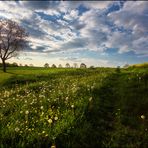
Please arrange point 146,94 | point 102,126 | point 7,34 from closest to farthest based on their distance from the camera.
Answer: point 102,126 → point 146,94 → point 7,34

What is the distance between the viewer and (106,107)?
1127cm

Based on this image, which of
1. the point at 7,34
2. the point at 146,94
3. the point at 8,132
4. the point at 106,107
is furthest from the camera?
the point at 7,34

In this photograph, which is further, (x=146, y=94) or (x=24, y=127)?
(x=146, y=94)

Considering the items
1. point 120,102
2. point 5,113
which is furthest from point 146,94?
point 5,113

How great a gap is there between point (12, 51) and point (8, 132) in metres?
53.4

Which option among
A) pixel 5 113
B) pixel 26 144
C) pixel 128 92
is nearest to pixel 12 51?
pixel 128 92

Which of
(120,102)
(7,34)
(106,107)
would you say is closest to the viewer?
(106,107)

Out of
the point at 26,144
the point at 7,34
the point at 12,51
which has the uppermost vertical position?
the point at 7,34

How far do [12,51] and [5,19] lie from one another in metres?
7.34

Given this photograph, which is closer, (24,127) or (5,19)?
(24,127)

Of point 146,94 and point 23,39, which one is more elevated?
point 23,39

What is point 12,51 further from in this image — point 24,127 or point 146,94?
point 24,127

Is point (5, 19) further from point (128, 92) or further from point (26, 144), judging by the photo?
point (26, 144)

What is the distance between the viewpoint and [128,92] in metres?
15.6
